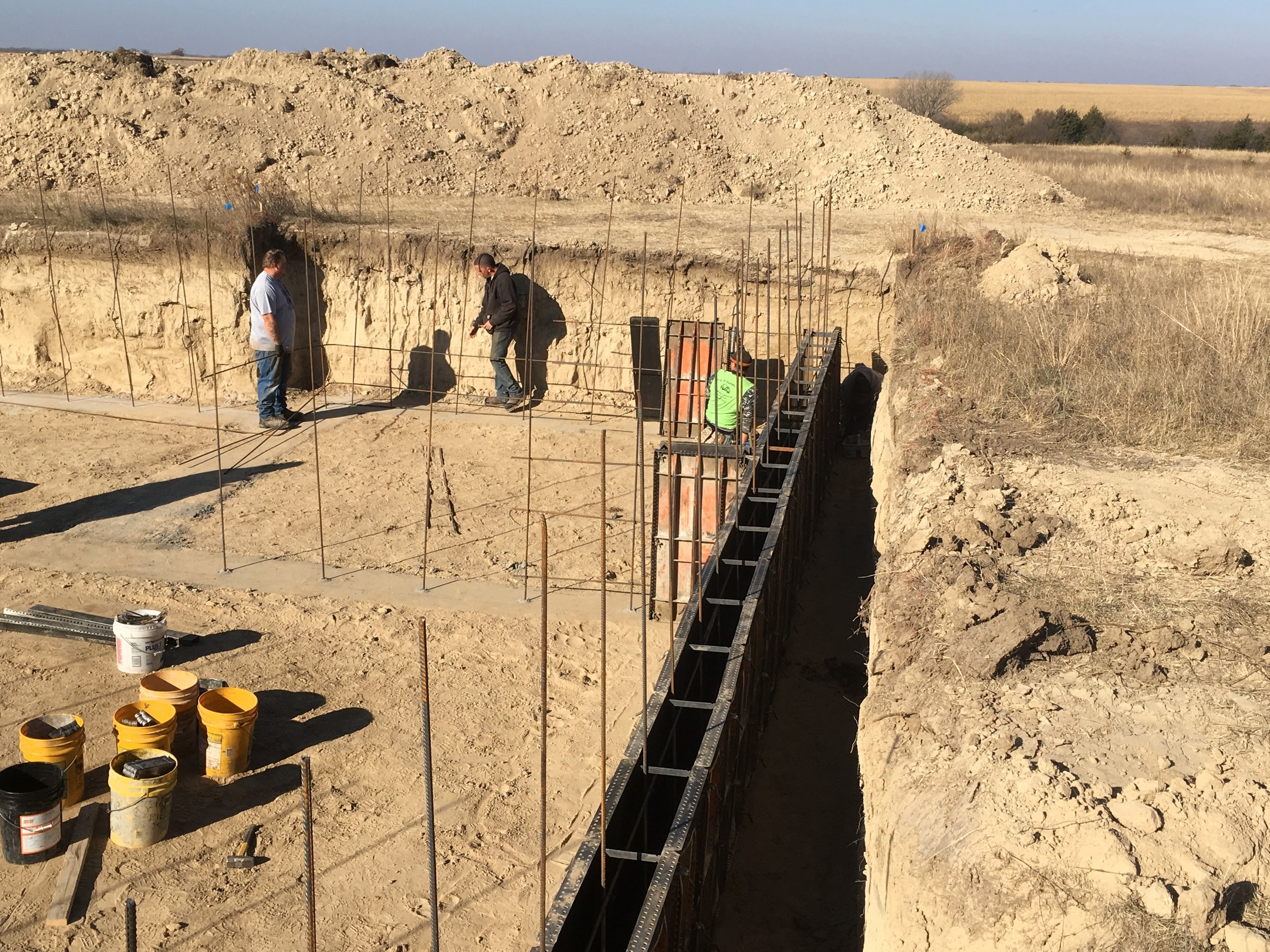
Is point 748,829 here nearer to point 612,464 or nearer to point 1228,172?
point 612,464

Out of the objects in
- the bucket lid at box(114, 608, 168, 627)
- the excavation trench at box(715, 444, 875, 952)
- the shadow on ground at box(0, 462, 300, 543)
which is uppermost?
the shadow on ground at box(0, 462, 300, 543)

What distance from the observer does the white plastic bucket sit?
6617 mm

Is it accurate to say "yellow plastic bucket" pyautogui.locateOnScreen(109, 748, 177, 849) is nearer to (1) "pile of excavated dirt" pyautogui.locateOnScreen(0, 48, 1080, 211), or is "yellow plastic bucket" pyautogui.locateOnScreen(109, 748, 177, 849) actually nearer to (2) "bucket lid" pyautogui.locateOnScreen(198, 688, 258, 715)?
(2) "bucket lid" pyautogui.locateOnScreen(198, 688, 258, 715)

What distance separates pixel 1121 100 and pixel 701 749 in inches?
3622

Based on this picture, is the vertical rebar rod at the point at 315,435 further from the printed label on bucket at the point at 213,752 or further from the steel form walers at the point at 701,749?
the steel form walers at the point at 701,749

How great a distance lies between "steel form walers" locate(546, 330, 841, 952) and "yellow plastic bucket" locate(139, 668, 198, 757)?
2.51 m

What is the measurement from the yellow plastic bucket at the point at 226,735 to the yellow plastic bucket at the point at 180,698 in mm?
68

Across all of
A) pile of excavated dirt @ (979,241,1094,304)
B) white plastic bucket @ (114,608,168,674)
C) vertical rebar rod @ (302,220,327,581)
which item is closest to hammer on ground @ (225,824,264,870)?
white plastic bucket @ (114,608,168,674)

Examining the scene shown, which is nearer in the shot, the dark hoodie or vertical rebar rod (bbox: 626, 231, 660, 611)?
vertical rebar rod (bbox: 626, 231, 660, 611)

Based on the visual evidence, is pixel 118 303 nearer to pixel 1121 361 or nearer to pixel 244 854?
pixel 244 854

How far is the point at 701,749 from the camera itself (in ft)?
15.6

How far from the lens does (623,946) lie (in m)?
4.44

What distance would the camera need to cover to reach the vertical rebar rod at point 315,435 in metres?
8.25

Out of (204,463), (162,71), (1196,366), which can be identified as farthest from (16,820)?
(162,71)
